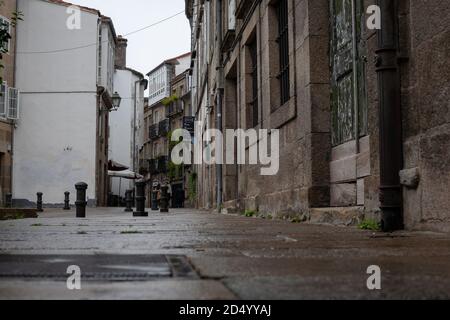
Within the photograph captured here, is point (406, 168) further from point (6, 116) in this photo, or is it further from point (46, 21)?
point (46, 21)

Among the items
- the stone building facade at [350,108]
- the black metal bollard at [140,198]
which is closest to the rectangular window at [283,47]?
the stone building facade at [350,108]

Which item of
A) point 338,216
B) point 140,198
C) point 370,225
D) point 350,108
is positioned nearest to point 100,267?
point 370,225

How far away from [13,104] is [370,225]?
75.5ft

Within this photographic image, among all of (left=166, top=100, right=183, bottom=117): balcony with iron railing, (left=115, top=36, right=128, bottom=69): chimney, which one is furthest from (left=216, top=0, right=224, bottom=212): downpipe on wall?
(left=166, top=100, right=183, bottom=117): balcony with iron railing

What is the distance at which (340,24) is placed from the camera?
21.8ft

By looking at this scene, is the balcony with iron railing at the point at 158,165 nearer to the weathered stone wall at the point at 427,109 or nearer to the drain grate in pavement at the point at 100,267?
the weathered stone wall at the point at 427,109

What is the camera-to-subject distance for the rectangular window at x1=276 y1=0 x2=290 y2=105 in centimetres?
872

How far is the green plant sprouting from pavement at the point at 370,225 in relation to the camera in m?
4.66

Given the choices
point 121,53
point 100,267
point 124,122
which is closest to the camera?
point 100,267

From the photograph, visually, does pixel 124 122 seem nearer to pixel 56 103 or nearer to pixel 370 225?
pixel 56 103

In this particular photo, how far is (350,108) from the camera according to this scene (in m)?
6.23

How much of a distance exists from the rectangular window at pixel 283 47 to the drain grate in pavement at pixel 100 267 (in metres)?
6.51
